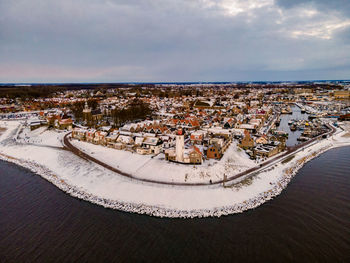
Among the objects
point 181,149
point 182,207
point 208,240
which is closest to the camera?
point 208,240

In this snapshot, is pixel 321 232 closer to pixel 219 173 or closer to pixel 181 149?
pixel 219 173

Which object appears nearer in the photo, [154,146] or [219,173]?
[219,173]

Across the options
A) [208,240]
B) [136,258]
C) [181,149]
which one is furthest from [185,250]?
[181,149]

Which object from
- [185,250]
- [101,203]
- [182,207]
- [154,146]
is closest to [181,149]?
[154,146]

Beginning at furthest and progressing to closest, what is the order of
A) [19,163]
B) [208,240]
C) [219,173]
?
[19,163]
[219,173]
[208,240]

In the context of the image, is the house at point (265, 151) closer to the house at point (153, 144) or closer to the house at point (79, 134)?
the house at point (153, 144)

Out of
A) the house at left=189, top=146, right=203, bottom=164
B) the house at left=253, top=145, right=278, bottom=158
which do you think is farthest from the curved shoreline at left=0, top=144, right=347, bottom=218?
the house at left=189, top=146, right=203, bottom=164

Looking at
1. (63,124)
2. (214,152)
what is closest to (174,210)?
(214,152)

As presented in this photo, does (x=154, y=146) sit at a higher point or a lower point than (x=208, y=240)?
higher
